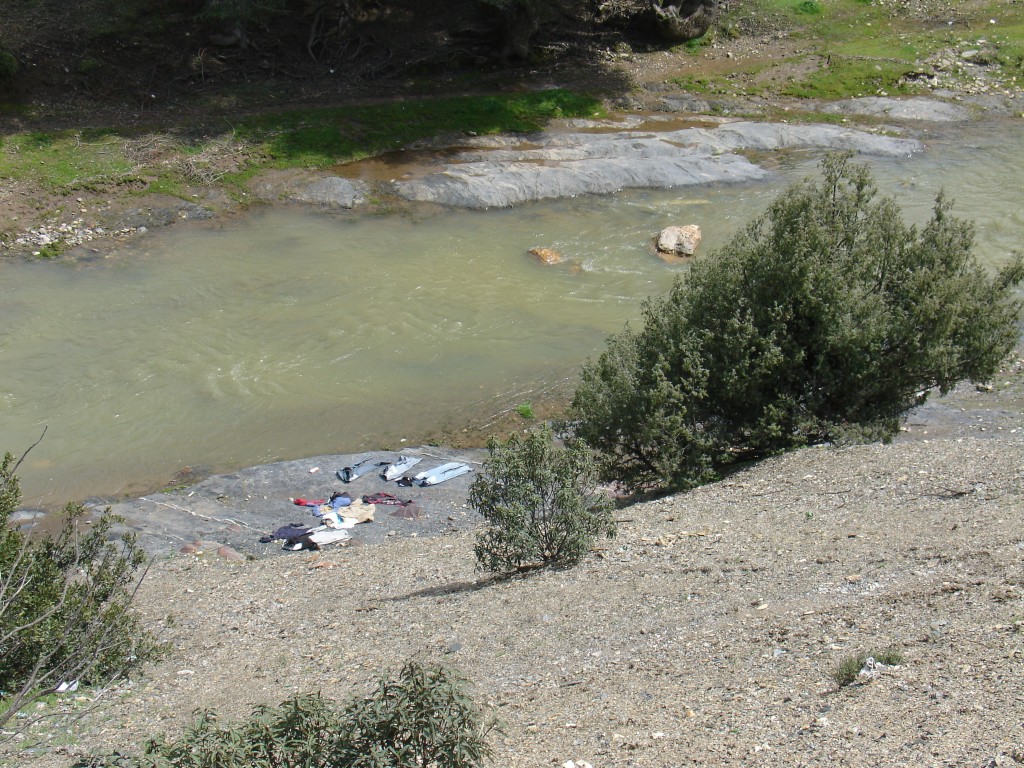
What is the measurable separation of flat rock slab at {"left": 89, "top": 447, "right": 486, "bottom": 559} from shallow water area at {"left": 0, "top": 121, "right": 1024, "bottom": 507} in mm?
891

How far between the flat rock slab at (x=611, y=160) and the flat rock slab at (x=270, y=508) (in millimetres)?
14132

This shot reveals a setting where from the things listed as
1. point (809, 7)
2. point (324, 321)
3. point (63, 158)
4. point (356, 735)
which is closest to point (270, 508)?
point (324, 321)

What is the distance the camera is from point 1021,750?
7113 mm

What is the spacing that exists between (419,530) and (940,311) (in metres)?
9.35

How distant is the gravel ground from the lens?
7.97 metres

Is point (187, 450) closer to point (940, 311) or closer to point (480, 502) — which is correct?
point (480, 502)

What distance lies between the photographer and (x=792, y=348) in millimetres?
16062

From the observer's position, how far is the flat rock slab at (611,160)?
30766 mm

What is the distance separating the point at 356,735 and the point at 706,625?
459cm

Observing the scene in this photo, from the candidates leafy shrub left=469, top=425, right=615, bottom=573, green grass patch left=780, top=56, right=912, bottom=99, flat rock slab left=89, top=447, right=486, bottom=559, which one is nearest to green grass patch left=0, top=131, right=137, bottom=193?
flat rock slab left=89, top=447, right=486, bottom=559

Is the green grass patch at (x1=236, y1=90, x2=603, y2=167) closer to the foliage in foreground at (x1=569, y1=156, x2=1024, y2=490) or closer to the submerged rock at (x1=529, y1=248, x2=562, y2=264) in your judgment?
the submerged rock at (x1=529, y1=248, x2=562, y2=264)

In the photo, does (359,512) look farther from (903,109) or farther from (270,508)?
(903,109)

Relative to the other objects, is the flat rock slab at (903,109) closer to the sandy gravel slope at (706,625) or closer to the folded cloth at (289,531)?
the sandy gravel slope at (706,625)

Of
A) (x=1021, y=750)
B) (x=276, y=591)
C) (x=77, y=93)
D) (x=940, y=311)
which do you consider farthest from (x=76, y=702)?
(x=77, y=93)
